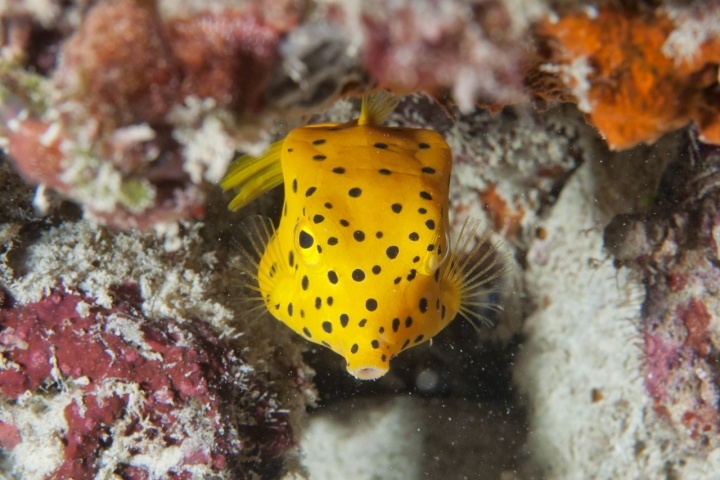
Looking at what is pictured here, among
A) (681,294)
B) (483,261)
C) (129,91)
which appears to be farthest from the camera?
(483,261)

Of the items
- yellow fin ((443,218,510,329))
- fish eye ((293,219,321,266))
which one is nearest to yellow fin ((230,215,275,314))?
fish eye ((293,219,321,266))

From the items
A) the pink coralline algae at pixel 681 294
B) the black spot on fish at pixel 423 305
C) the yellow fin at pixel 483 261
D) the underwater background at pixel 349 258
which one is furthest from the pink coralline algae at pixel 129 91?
the pink coralline algae at pixel 681 294

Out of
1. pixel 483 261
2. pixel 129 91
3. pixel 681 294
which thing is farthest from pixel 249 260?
pixel 681 294

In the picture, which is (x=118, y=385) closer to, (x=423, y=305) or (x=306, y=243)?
(x=306, y=243)

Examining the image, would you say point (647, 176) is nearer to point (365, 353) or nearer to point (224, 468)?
point (365, 353)

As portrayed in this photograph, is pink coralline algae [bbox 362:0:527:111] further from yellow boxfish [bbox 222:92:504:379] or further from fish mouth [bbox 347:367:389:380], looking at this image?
fish mouth [bbox 347:367:389:380]

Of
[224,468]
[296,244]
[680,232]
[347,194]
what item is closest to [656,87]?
[347,194]
